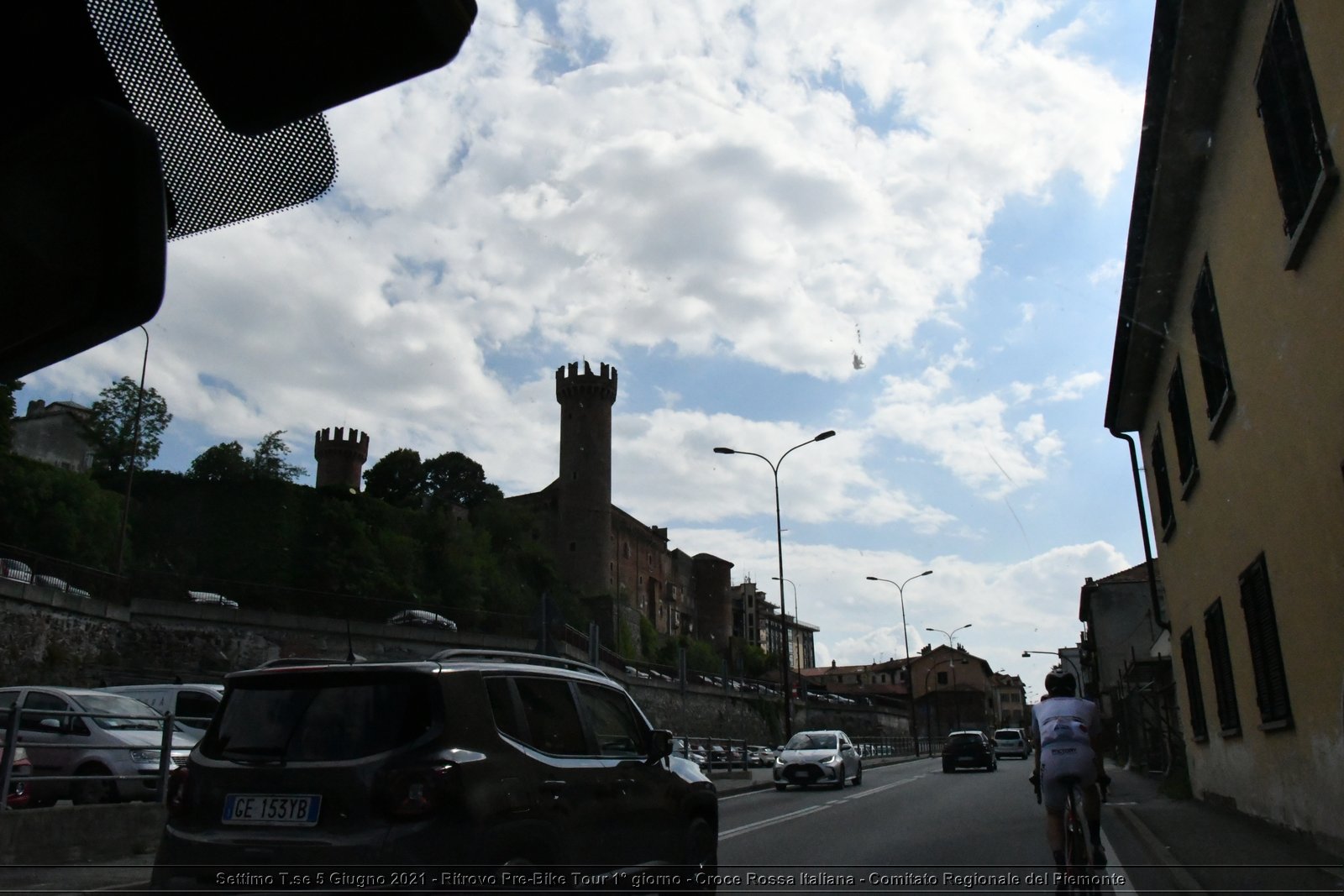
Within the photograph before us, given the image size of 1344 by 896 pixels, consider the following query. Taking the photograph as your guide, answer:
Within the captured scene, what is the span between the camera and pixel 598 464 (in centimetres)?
8656

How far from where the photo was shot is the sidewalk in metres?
7.26

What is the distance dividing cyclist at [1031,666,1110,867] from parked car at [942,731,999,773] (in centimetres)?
2591

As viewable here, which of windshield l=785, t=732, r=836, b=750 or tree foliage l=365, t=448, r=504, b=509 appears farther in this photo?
tree foliage l=365, t=448, r=504, b=509

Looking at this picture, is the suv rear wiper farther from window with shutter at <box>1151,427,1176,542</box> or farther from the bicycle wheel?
window with shutter at <box>1151,427,1176,542</box>

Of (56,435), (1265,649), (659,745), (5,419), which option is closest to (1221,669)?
(1265,649)

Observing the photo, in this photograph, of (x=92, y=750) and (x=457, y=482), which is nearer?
(x=92, y=750)

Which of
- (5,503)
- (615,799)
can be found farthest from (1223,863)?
(5,503)

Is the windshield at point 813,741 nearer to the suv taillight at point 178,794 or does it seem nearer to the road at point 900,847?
the road at point 900,847

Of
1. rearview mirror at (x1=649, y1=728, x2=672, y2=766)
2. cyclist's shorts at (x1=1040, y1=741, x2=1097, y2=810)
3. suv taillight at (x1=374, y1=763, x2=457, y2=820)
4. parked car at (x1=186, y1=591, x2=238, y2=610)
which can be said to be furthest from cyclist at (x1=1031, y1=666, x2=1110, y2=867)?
parked car at (x1=186, y1=591, x2=238, y2=610)

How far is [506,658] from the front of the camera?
5609 mm

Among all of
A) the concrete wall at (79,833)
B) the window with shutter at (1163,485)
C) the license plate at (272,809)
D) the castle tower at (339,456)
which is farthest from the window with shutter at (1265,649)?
the castle tower at (339,456)

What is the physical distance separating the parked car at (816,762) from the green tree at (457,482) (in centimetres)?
6043

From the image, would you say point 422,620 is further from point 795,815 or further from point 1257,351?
point 1257,351

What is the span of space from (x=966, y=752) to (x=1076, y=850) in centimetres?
2713
